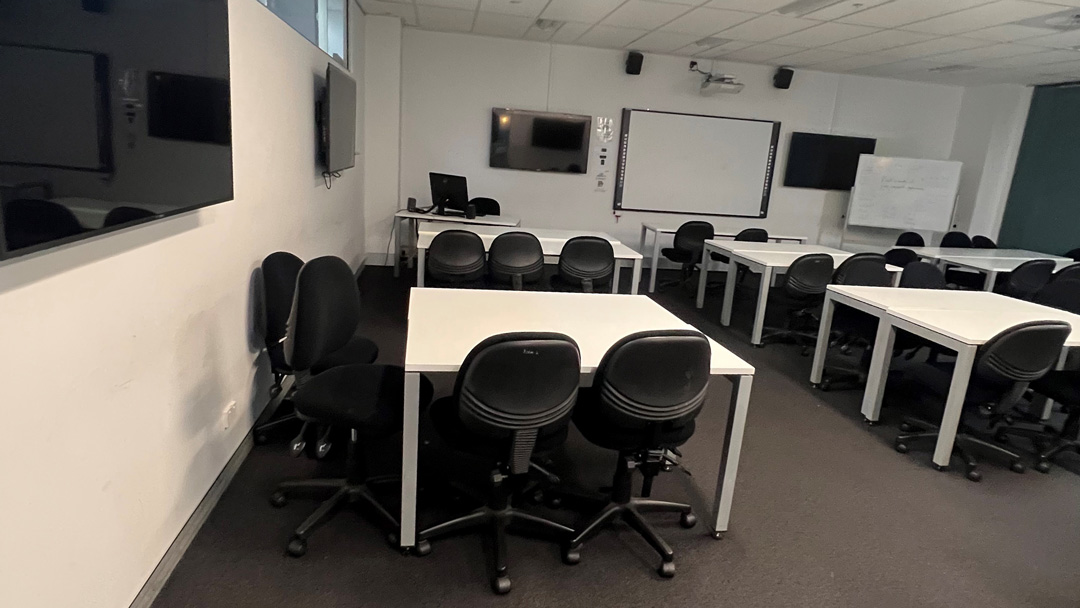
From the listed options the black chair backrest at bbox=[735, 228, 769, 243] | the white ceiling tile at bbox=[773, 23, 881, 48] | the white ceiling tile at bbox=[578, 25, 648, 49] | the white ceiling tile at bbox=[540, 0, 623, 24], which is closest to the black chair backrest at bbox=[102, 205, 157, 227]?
the white ceiling tile at bbox=[540, 0, 623, 24]

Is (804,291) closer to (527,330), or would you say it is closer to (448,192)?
(527,330)

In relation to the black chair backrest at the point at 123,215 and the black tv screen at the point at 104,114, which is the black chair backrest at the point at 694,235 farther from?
the black chair backrest at the point at 123,215

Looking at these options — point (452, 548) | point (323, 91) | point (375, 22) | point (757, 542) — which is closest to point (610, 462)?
point (757, 542)

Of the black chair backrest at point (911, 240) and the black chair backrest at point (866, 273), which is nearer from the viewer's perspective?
the black chair backrest at point (866, 273)

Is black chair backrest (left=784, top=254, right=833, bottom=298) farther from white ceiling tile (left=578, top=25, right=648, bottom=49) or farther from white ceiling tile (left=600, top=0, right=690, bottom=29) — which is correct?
white ceiling tile (left=578, top=25, right=648, bottom=49)

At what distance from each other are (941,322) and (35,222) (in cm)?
390

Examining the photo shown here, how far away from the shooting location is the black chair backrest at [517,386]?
1933 mm

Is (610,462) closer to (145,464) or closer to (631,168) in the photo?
(145,464)

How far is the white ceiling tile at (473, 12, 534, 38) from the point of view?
609 centimetres

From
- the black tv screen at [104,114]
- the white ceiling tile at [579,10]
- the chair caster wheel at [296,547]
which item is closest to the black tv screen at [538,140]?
the white ceiling tile at [579,10]

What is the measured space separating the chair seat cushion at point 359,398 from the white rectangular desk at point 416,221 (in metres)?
3.74

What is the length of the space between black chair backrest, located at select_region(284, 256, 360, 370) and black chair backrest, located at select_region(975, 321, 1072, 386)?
306 centimetres

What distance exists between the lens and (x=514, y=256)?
466 centimetres

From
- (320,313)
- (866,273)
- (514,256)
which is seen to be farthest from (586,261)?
(320,313)
